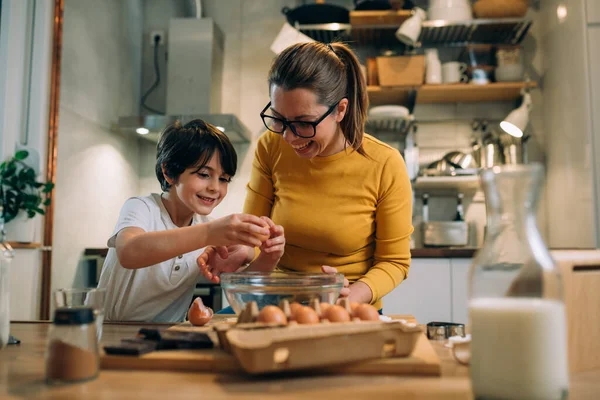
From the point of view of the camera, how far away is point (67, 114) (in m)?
2.67

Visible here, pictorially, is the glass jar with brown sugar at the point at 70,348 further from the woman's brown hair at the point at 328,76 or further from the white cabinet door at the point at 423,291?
the white cabinet door at the point at 423,291

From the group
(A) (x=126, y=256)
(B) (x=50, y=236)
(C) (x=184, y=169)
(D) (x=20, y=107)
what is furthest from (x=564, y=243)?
(D) (x=20, y=107)

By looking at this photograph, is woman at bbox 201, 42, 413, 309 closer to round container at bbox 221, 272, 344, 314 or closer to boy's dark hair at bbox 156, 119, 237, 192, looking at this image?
boy's dark hair at bbox 156, 119, 237, 192

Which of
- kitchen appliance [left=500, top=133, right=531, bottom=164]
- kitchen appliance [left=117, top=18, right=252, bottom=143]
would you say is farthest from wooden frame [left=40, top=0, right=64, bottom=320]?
kitchen appliance [left=500, top=133, right=531, bottom=164]

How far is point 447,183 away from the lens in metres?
3.04

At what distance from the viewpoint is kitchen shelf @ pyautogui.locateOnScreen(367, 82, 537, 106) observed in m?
2.96

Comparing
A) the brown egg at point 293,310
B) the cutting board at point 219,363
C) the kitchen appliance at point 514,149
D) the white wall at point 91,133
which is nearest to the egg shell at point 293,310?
the brown egg at point 293,310

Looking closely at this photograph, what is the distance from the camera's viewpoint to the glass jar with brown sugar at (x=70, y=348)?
64 cm

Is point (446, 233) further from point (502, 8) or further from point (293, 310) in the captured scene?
point (293, 310)

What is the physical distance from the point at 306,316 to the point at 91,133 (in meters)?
2.49

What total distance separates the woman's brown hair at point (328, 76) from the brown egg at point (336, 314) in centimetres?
64

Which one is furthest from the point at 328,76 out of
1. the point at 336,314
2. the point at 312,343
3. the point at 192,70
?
the point at 192,70

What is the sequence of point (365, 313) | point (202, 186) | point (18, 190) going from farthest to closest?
point (18, 190), point (202, 186), point (365, 313)

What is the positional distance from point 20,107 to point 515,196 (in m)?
2.42
